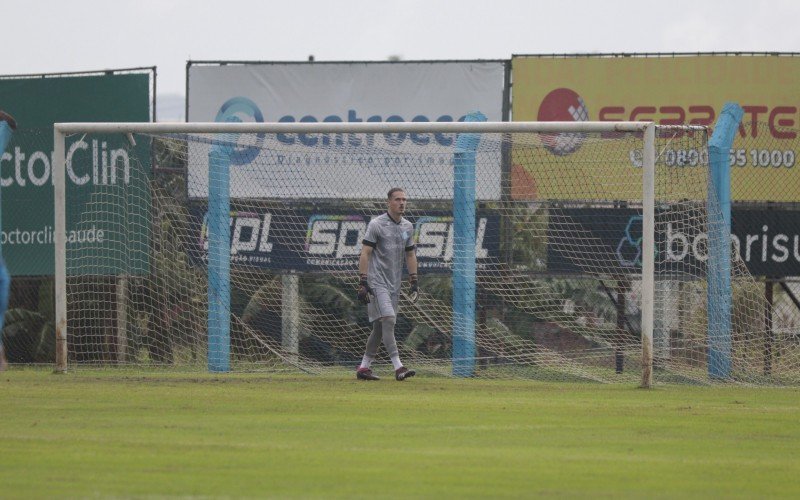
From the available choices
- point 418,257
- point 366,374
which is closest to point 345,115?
point 418,257

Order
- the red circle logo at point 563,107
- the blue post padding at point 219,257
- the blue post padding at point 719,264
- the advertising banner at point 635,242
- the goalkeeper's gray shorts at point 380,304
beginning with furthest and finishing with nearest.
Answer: the red circle logo at point 563,107
the advertising banner at point 635,242
the blue post padding at point 219,257
the blue post padding at point 719,264
the goalkeeper's gray shorts at point 380,304

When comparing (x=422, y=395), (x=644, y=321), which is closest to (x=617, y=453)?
(x=422, y=395)

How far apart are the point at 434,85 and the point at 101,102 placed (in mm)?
4965

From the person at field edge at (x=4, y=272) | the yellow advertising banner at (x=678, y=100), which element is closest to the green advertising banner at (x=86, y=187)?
the person at field edge at (x=4, y=272)

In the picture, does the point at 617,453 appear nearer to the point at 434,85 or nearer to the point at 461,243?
the point at 461,243

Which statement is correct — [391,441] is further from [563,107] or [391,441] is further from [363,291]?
[563,107]

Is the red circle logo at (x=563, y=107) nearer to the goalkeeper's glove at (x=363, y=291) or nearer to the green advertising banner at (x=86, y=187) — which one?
the goalkeeper's glove at (x=363, y=291)

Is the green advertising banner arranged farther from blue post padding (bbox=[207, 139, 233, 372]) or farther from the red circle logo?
the red circle logo

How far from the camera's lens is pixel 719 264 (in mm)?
16344

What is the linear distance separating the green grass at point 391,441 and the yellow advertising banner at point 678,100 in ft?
15.4

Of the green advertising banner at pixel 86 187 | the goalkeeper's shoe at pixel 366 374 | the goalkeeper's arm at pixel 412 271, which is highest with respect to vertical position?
the green advertising banner at pixel 86 187

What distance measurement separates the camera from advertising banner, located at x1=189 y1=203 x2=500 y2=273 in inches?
719

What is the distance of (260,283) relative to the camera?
730 inches

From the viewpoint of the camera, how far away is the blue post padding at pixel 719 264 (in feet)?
53.6
